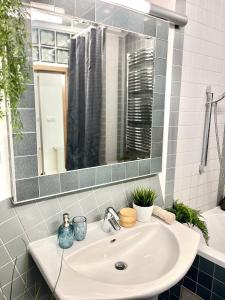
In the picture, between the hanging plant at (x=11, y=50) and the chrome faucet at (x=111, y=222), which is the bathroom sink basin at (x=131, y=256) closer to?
the chrome faucet at (x=111, y=222)

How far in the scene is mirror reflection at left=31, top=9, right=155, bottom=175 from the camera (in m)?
1.07

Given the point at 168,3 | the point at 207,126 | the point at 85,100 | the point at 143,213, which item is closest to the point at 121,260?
the point at 143,213

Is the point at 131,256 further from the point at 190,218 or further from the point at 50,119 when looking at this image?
the point at 50,119

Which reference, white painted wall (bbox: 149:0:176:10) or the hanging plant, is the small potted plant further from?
white painted wall (bbox: 149:0:176:10)

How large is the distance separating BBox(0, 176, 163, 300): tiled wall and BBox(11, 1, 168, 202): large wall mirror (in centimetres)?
7

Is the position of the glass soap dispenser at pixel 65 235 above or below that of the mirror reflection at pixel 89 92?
below

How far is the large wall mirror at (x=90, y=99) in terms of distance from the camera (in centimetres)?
106

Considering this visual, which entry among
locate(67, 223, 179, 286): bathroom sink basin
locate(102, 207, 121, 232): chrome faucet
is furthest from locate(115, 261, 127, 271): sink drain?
locate(102, 207, 121, 232): chrome faucet

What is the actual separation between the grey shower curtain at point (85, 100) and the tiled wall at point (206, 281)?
0.89m

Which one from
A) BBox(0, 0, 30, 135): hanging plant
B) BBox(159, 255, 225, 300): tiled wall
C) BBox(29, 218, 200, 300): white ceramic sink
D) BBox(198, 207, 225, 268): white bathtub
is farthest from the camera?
BBox(198, 207, 225, 268): white bathtub

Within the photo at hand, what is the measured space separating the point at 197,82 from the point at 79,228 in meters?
1.33

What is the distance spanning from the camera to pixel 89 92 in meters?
1.23

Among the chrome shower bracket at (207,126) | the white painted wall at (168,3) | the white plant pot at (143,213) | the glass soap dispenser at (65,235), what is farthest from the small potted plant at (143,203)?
the white painted wall at (168,3)

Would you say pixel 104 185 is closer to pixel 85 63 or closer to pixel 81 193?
pixel 81 193
